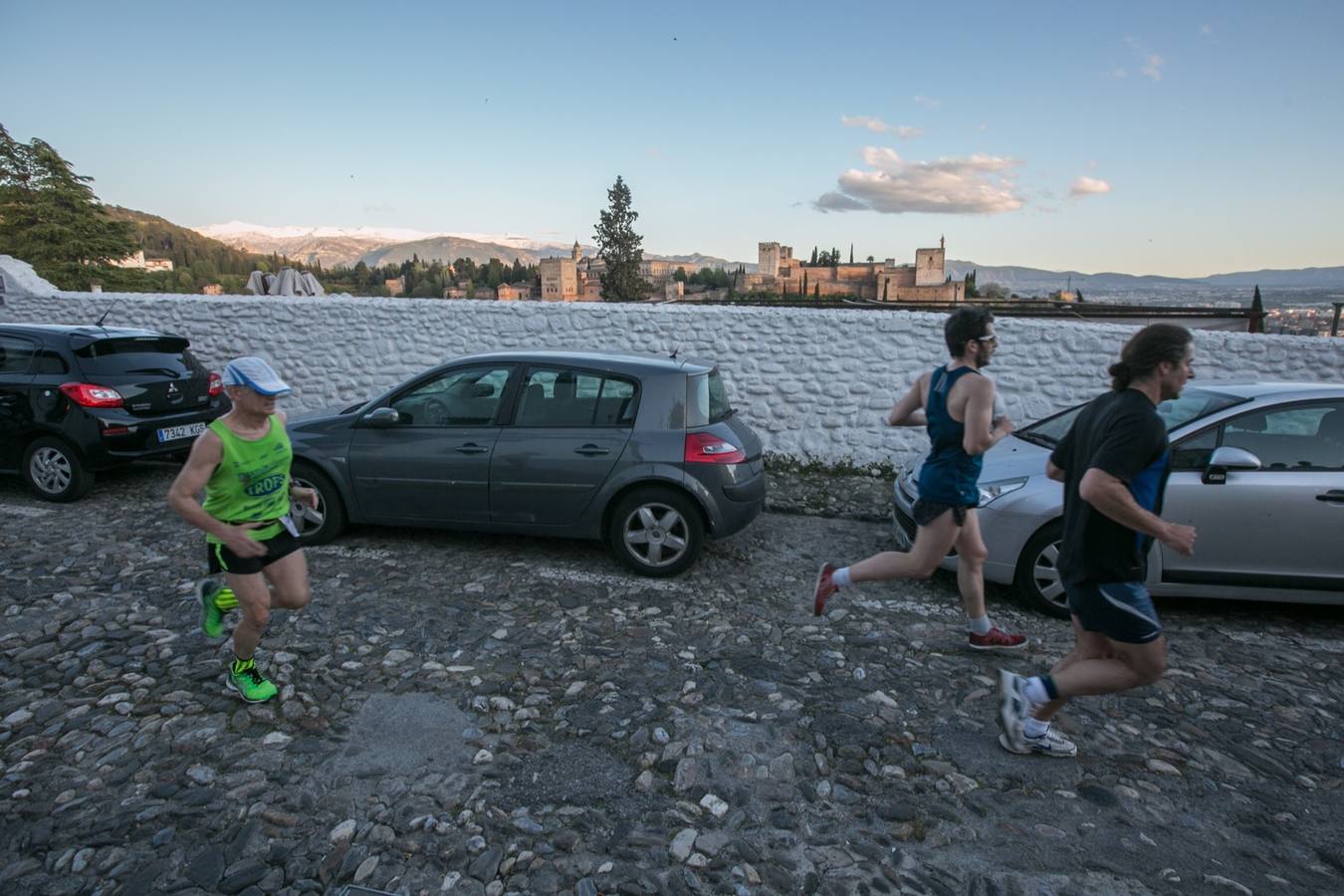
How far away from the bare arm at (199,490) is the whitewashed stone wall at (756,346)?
573 centimetres

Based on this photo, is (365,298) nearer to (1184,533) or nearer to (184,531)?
(184,531)

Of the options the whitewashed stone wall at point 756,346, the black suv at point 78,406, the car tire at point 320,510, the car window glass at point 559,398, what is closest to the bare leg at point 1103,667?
the car window glass at point 559,398

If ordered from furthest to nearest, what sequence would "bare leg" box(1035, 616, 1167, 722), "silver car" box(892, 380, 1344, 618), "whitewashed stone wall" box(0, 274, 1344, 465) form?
"whitewashed stone wall" box(0, 274, 1344, 465) < "silver car" box(892, 380, 1344, 618) < "bare leg" box(1035, 616, 1167, 722)

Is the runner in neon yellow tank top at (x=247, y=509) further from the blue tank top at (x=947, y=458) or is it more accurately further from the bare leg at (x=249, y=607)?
the blue tank top at (x=947, y=458)

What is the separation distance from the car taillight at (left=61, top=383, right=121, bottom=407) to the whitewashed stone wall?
3499 mm

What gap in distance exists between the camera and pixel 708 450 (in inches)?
194

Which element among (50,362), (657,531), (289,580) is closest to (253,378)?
(289,580)

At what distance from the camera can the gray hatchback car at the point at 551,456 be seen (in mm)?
4984

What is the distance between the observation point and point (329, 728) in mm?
3223

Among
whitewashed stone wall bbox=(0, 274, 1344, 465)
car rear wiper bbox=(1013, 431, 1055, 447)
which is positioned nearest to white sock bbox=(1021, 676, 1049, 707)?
car rear wiper bbox=(1013, 431, 1055, 447)

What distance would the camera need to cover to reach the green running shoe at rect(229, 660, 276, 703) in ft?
11.0

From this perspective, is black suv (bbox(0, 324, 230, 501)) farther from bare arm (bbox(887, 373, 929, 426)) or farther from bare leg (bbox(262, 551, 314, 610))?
bare arm (bbox(887, 373, 929, 426))

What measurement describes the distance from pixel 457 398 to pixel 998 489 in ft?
12.6

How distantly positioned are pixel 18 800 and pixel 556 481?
10.1 feet
